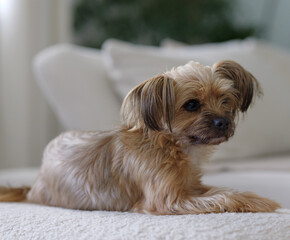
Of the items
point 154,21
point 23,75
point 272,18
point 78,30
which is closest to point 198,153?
point 23,75

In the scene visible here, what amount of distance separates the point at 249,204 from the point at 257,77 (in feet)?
2.55

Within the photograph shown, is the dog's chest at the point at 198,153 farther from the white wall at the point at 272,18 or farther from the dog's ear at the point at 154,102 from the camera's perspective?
the white wall at the point at 272,18

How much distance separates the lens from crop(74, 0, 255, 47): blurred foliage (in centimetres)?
259

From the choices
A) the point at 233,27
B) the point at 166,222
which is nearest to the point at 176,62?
the point at 166,222

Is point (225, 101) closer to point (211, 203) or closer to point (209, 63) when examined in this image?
point (211, 203)

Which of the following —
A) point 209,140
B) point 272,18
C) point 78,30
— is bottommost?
point 209,140

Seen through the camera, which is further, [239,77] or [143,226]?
[239,77]

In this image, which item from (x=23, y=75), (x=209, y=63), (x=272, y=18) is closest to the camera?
(x=209, y=63)

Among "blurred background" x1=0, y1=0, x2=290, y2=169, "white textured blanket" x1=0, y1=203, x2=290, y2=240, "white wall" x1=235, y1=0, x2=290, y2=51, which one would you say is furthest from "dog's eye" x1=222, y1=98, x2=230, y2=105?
"white wall" x1=235, y1=0, x2=290, y2=51

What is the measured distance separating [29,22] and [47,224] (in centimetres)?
158

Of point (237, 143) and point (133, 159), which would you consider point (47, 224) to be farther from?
point (237, 143)

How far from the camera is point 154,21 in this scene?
2.78 m

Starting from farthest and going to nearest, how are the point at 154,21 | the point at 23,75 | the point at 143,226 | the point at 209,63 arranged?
the point at 154,21 → the point at 23,75 → the point at 209,63 → the point at 143,226

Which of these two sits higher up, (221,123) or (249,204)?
(221,123)
